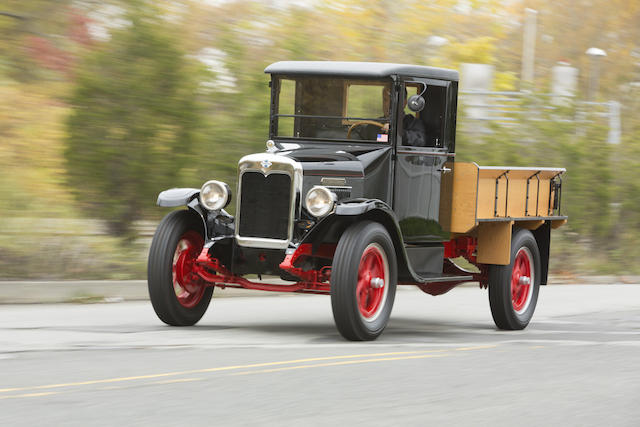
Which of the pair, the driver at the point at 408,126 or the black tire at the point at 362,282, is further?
the driver at the point at 408,126

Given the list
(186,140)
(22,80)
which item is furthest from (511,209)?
(22,80)

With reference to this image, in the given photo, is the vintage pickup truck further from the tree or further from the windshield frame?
the tree

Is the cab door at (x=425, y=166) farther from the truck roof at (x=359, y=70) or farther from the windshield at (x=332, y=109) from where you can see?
the windshield at (x=332, y=109)

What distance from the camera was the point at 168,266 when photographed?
376 inches

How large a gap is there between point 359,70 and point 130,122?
4178mm

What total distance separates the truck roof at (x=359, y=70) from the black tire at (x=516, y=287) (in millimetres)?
1980

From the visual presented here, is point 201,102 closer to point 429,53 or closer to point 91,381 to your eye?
point 91,381

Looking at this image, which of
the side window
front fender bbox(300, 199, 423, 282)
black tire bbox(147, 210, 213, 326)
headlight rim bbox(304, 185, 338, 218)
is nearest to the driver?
the side window

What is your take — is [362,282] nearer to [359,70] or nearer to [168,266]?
[168,266]

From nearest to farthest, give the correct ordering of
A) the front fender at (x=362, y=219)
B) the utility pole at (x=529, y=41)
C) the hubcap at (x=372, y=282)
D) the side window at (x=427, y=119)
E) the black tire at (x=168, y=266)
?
1. the front fender at (x=362, y=219)
2. the hubcap at (x=372, y=282)
3. the black tire at (x=168, y=266)
4. the side window at (x=427, y=119)
5. the utility pole at (x=529, y=41)

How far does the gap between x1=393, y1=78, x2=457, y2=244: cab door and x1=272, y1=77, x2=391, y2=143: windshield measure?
216 millimetres

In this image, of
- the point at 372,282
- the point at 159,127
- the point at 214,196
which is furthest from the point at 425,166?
the point at 159,127

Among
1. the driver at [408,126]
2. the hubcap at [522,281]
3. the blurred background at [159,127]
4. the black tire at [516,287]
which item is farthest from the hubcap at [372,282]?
the blurred background at [159,127]

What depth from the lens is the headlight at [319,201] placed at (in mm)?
9141
